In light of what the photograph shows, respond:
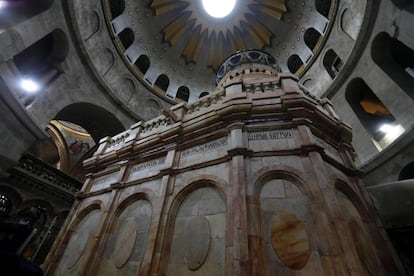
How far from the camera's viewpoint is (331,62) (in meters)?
15.2

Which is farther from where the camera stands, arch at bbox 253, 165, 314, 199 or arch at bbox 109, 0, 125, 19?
arch at bbox 109, 0, 125, 19

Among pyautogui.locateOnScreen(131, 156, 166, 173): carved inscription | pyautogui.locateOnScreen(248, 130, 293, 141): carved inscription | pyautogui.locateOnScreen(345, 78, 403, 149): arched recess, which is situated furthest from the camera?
pyautogui.locateOnScreen(345, 78, 403, 149): arched recess

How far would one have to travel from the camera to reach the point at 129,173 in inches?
258

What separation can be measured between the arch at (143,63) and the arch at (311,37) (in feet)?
50.5

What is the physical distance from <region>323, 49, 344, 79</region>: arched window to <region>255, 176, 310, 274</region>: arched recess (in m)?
14.7

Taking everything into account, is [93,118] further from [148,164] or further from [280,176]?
[280,176]

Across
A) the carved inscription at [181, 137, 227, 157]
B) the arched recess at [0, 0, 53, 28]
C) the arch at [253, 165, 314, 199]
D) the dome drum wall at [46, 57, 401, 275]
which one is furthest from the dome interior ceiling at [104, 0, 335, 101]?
the arch at [253, 165, 314, 199]

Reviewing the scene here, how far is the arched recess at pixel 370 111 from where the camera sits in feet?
34.4

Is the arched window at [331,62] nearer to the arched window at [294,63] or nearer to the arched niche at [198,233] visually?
the arched window at [294,63]

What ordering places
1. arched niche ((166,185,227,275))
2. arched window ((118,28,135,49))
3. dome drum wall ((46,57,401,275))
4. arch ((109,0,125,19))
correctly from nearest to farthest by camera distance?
dome drum wall ((46,57,401,275)) → arched niche ((166,185,227,275)) → arch ((109,0,125,19)) → arched window ((118,28,135,49))

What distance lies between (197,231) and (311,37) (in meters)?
20.0

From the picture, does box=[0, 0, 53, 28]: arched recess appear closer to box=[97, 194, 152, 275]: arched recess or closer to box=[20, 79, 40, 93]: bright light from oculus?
box=[20, 79, 40, 93]: bright light from oculus

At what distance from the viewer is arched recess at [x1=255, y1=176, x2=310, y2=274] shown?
124 inches

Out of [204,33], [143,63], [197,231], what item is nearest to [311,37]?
[204,33]
